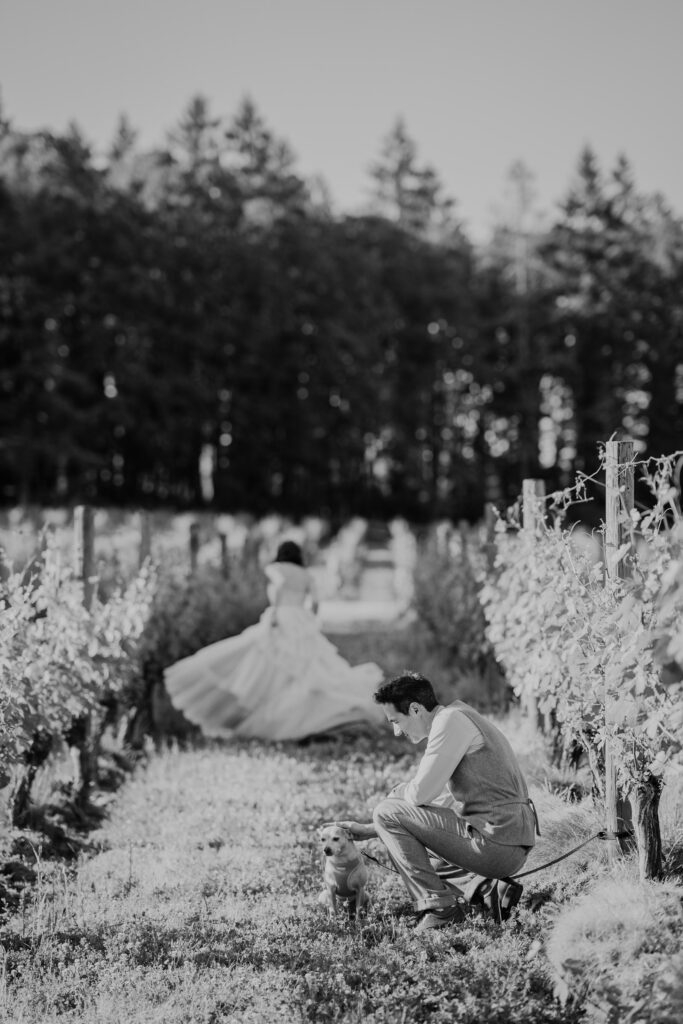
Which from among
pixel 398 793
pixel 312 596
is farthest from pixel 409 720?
pixel 312 596

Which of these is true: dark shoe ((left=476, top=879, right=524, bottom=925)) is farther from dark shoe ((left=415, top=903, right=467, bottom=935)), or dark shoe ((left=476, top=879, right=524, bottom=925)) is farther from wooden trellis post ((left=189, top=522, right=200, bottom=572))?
wooden trellis post ((left=189, top=522, right=200, bottom=572))

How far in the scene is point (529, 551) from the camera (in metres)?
5.76

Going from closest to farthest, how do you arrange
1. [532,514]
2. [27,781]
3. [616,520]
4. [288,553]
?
[616,520] → [27,781] → [532,514] → [288,553]

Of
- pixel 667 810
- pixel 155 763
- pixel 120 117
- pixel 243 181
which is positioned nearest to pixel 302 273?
pixel 243 181

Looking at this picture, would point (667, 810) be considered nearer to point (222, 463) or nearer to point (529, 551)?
point (529, 551)

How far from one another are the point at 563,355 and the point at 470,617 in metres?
33.5

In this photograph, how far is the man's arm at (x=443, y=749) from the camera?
4141 mm

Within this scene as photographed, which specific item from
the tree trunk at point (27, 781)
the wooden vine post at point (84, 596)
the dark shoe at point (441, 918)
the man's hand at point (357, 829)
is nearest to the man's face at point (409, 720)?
the man's hand at point (357, 829)

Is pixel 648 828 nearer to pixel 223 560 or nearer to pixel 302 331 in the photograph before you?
pixel 223 560

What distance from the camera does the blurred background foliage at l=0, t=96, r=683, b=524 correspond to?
107ft

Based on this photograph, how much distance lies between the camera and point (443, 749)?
4141 mm

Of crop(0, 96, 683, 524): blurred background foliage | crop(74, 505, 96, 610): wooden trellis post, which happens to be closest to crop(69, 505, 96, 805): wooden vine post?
crop(74, 505, 96, 610): wooden trellis post

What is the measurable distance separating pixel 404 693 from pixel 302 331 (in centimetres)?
3467

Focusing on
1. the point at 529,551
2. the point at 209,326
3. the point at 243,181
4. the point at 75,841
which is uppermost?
the point at 243,181
